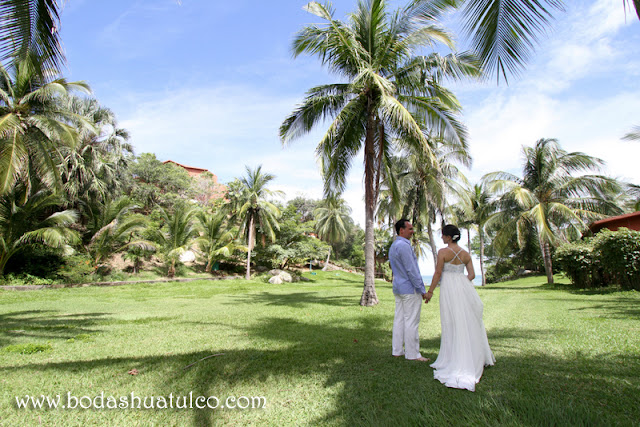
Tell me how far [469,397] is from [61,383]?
405 centimetres

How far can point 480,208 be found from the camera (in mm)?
26156

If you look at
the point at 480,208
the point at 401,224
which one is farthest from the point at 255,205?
the point at 401,224

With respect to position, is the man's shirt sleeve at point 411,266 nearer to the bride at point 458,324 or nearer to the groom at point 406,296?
the groom at point 406,296

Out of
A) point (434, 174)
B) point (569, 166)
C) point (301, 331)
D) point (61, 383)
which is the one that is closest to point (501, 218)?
point (569, 166)

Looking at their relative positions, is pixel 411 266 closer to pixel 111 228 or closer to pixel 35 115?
pixel 35 115

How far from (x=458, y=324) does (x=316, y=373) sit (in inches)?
68.0

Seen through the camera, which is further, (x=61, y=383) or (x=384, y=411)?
(x=61, y=383)

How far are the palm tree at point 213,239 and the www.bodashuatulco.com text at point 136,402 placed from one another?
22.2m

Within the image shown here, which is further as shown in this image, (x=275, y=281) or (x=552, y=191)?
(x=275, y=281)

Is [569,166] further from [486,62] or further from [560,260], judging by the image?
[486,62]

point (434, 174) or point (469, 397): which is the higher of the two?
point (434, 174)

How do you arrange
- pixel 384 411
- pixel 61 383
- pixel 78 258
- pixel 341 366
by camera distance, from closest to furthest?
1. pixel 384 411
2. pixel 61 383
3. pixel 341 366
4. pixel 78 258

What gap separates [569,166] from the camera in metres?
19.9

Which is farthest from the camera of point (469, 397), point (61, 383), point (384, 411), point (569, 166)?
point (569, 166)
